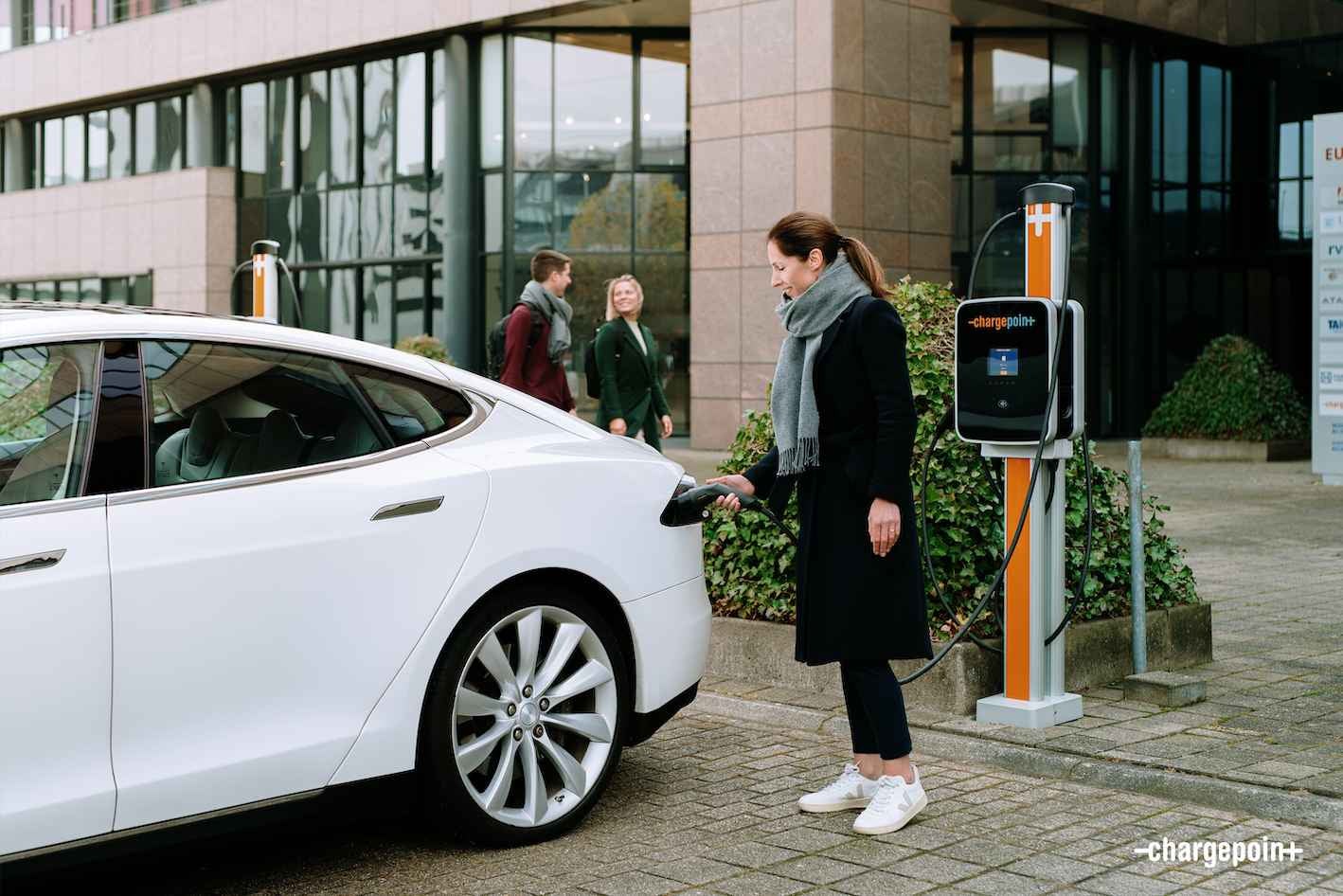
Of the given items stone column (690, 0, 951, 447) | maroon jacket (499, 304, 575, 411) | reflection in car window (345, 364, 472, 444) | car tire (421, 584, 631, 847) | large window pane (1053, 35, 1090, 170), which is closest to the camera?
car tire (421, 584, 631, 847)

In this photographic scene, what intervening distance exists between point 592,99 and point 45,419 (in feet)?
74.7

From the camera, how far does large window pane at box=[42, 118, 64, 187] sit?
3694cm

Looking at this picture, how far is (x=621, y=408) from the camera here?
10.2 meters

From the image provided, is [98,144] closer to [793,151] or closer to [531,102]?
[531,102]

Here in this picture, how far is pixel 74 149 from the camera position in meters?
36.6

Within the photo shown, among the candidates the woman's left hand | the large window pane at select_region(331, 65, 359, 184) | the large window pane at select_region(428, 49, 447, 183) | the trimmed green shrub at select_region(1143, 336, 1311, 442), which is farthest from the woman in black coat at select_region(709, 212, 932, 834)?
the large window pane at select_region(331, 65, 359, 184)

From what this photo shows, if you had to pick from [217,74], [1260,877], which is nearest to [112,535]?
Result: [1260,877]

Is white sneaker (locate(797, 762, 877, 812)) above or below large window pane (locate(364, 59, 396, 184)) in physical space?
below

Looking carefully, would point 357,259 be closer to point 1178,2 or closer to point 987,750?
point 1178,2

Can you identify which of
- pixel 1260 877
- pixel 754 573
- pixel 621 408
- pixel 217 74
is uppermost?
pixel 217 74

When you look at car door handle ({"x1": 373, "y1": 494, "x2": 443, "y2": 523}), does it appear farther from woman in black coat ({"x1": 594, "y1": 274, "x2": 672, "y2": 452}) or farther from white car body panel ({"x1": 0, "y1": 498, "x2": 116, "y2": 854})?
woman in black coat ({"x1": 594, "y1": 274, "x2": 672, "y2": 452})

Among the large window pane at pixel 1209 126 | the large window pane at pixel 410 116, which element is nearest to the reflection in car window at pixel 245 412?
A: the large window pane at pixel 410 116

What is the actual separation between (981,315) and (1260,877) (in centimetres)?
234

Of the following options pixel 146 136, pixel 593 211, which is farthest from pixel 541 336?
pixel 146 136
